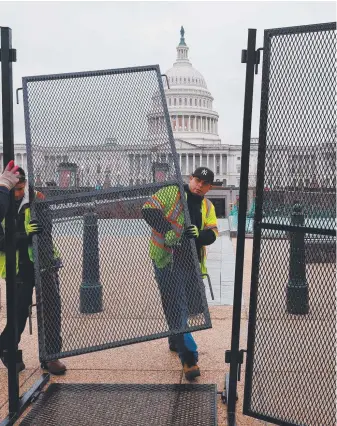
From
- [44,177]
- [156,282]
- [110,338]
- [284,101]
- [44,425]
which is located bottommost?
[44,425]

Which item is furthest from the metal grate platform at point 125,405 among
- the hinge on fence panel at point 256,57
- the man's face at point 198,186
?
the hinge on fence panel at point 256,57

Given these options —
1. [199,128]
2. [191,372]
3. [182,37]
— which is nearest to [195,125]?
[199,128]

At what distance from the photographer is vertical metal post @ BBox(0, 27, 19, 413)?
151 inches

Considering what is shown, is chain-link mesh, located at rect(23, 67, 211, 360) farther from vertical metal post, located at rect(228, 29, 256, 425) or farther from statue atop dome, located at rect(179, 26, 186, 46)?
statue atop dome, located at rect(179, 26, 186, 46)

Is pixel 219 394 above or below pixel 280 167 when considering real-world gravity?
below

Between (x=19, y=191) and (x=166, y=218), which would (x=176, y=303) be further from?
(x=19, y=191)

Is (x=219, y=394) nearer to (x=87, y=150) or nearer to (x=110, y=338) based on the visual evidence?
(x=110, y=338)

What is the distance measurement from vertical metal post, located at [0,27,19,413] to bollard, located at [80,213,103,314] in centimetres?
55

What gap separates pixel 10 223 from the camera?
399 cm

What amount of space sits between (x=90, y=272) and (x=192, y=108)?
9921cm

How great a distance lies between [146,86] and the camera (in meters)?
4.44

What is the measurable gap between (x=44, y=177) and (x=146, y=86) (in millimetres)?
1074

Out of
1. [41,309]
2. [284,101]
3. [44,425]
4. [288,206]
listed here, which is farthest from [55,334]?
[284,101]

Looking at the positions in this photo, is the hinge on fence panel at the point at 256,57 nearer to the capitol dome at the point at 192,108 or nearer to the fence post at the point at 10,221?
the fence post at the point at 10,221
